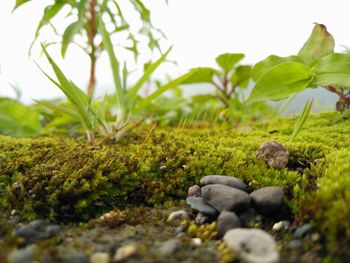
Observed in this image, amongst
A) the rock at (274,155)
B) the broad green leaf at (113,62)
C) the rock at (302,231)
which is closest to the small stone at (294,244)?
the rock at (302,231)

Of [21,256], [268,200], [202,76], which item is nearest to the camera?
[21,256]

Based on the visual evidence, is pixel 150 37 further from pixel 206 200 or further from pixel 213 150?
pixel 206 200

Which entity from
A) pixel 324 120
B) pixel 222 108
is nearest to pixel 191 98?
pixel 222 108

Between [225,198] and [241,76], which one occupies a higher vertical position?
[241,76]

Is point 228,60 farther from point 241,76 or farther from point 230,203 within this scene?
point 230,203

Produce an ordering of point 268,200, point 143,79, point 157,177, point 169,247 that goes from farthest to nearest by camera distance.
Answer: point 143,79, point 157,177, point 268,200, point 169,247

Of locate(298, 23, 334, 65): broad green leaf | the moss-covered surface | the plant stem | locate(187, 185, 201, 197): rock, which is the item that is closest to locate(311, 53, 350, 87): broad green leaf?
A: locate(298, 23, 334, 65): broad green leaf

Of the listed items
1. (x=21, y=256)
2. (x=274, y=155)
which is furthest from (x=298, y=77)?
(x=21, y=256)
